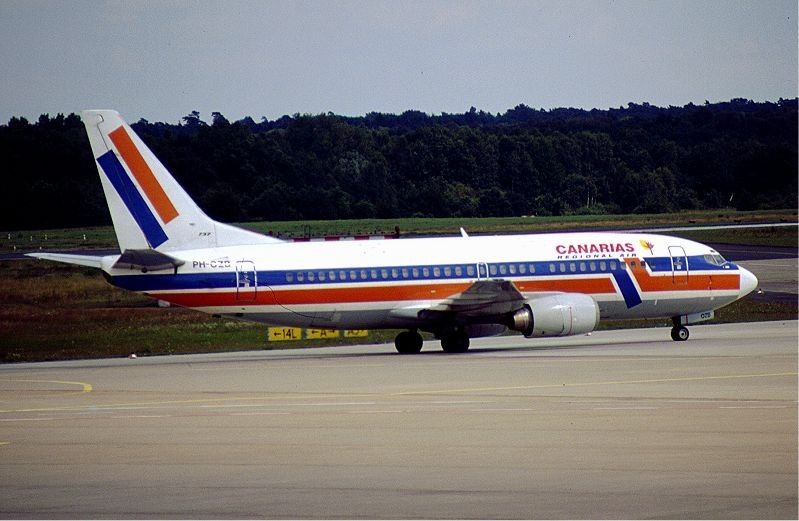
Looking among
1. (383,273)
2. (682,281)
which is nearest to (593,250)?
(682,281)

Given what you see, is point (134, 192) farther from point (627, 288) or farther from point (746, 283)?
point (746, 283)

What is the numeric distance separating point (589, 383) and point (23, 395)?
12995 mm

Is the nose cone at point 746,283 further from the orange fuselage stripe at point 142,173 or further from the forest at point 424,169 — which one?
the forest at point 424,169

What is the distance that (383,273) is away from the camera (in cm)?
4225

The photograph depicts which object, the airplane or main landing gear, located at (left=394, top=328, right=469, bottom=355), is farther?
main landing gear, located at (left=394, top=328, right=469, bottom=355)

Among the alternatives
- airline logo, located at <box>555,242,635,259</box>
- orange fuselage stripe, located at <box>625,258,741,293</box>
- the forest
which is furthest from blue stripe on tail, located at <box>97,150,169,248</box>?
the forest

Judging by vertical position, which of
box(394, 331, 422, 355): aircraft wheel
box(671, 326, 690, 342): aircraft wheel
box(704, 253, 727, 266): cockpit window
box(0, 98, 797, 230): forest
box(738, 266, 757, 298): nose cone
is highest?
box(0, 98, 797, 230): forest

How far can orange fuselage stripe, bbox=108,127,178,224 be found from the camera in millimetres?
40531

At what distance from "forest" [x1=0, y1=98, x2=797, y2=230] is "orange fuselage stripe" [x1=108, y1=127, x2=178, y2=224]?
6726cm

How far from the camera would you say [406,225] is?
11625cm

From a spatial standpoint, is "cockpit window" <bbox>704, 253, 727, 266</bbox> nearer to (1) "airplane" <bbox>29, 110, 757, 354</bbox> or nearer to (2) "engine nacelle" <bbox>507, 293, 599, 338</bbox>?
(1) "airplane" <bbox>29, 110, 757, 354</bbox>

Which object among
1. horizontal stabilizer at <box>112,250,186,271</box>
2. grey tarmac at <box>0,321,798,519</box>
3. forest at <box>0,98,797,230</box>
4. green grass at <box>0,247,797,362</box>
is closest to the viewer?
grey tarmac at <box>0,321,798,519</box>

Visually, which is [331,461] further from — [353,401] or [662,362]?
[662,362]

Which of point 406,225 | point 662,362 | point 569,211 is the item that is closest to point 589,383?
point 662,362
